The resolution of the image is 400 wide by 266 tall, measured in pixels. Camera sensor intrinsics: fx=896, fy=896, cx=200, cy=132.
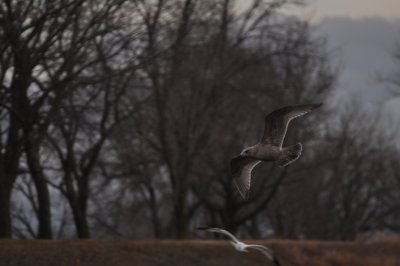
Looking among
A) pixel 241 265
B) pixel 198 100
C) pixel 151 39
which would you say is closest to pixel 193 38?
pixel 198 100

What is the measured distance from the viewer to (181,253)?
18078 mm

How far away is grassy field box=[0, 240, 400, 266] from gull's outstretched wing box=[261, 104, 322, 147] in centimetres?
545

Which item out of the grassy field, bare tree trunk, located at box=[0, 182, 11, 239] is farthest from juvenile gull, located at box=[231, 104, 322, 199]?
bare tree trunk, located at box=[0, 182, 11, 239]

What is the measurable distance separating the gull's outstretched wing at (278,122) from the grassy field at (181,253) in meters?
5.45

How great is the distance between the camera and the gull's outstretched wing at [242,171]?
44.1 ft

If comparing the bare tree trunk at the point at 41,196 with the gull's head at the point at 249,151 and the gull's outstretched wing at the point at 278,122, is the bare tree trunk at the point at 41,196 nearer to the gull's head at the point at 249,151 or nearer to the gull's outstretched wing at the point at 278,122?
the gull's head at the point at 249,151

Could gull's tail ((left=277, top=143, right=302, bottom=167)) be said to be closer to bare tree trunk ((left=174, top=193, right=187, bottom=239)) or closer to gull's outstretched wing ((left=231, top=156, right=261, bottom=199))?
gull's outstretched wing ((left=231, top=156, right=261, bottom=199))

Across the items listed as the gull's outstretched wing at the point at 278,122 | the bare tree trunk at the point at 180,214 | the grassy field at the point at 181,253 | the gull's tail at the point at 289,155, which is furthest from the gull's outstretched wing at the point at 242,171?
the bare tree trunk at the point at 180,214

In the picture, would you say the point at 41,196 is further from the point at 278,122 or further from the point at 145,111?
the point at 278,122

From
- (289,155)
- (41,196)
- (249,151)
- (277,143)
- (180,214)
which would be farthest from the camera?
(180,214)

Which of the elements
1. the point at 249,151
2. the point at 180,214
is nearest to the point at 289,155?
the point at 249,151

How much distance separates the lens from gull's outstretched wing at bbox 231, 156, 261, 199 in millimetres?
13445

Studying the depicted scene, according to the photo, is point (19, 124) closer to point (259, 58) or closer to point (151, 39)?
point (151, 39)

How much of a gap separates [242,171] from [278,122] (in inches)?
47.6
